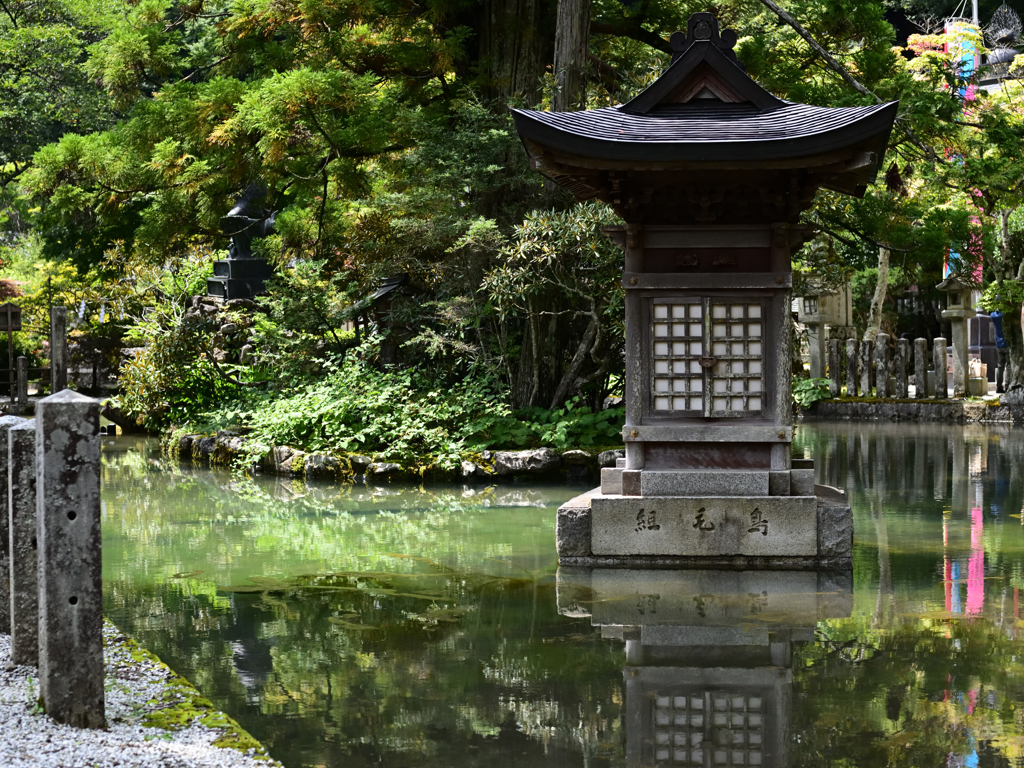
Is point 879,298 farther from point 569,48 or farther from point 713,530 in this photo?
point 713,530

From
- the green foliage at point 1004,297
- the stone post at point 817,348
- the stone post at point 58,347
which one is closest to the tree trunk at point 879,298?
the stone post at point 817,348

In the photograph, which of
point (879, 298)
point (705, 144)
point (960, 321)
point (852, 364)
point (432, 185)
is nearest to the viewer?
point (705, 144)

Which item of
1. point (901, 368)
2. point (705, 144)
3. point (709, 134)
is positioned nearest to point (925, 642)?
point (705, 144)

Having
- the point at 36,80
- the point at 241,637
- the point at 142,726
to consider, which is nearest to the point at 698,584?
the point at 241,637

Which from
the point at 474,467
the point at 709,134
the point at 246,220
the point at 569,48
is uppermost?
the point at 569,48

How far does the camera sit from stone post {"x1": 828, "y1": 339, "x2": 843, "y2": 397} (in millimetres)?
25656

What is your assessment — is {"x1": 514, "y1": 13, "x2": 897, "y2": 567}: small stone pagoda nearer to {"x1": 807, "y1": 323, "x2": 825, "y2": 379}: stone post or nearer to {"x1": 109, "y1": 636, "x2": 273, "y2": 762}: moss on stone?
{"x1": 109, "y1": 636, "x2": 273, "y2": 762}: moss on stone

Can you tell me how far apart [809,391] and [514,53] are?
12.0 m

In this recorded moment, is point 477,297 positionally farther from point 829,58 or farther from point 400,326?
point 829,58

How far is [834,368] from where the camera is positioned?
2580 cm

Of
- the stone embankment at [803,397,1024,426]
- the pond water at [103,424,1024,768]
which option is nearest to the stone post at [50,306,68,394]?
the pond water at [103,424,1024,768]

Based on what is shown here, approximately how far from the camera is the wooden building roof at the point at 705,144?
813cm

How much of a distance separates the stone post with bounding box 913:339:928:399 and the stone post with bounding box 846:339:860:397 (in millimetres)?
1274

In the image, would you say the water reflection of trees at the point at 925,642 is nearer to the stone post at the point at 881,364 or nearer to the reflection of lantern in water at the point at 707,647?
the reflection of lantern in water at the point at 707,647
